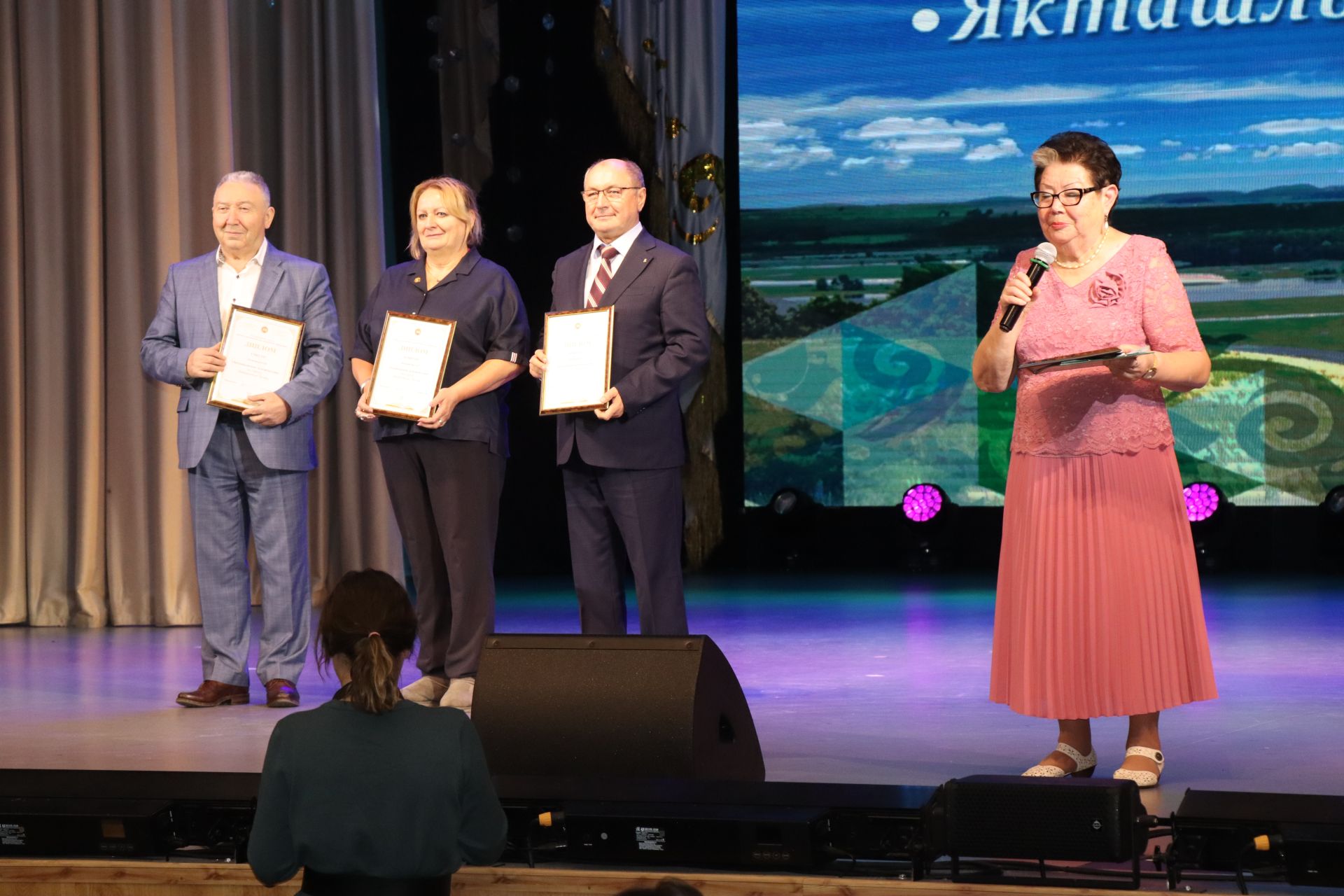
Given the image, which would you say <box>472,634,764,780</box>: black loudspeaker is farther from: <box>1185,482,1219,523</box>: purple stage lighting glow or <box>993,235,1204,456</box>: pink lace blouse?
<box>1185,482,1219,523</box>: purple stage lighting glow

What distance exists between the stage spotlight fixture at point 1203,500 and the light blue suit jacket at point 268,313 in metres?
4.79

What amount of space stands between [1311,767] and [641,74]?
19.6 feet

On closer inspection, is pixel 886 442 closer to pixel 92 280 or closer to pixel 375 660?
pixel 92 280

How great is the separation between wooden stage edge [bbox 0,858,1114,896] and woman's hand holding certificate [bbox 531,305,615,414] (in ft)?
5.59

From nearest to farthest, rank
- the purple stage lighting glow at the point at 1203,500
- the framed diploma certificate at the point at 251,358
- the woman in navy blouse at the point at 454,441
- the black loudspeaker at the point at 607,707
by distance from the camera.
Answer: the black loudspeaker at the point at 607,707 → the woman in navy blouse at the point at 454,441 → the framed diploma certificate at the point at 251,358 → the purple stage lighting glow at the point at 1203,500

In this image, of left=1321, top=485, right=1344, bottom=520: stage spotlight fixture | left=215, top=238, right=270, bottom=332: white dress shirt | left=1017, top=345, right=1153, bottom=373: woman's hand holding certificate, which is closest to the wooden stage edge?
left=1017, top=345, right=1153, bottom=373: woman's hand holding certificate

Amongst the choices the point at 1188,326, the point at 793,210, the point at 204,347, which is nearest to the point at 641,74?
the point at 793,210

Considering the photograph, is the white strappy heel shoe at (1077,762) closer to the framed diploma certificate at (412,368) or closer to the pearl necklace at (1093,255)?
the pearl necklace at (1093,255)

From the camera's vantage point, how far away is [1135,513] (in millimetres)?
3248

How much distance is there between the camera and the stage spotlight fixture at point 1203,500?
7984 mm

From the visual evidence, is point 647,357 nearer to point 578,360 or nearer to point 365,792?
point 578,360

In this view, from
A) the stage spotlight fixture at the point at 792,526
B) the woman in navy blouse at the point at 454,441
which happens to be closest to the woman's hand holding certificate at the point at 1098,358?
the woman in navy blouse at the point at 454,441

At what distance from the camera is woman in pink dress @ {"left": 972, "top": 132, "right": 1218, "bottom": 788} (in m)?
3.25

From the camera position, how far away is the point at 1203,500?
8008 millimetres
